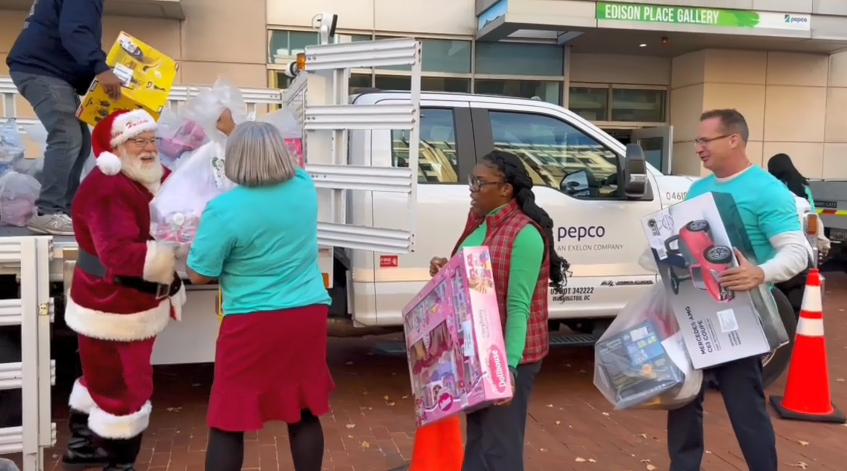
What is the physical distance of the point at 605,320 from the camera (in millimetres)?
5711

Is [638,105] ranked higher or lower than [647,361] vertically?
higher

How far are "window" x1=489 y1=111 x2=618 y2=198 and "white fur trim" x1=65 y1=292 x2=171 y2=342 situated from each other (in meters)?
2.88

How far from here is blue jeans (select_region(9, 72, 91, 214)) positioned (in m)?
4.10

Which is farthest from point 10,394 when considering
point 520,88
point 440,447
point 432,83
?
point 520,88

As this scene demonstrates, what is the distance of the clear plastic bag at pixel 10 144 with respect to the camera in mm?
4828

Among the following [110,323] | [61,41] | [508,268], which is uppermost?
[61,41]

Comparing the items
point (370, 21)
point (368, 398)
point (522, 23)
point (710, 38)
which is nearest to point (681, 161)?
point (710, 38)

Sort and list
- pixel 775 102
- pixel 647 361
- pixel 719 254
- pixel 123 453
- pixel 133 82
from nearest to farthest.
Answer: pixel 719 254 → pixel 647 361 → pixel 123 453 → pixel 133 82 → pixel 775 102

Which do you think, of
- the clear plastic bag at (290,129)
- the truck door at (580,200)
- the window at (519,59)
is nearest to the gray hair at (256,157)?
the clear plastic bag at (290,129)

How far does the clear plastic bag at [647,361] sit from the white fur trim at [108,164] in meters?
2.42

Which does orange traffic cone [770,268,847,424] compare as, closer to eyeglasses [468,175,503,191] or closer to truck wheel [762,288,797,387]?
truck wheel [762,288,797,387]

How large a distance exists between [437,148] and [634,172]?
4.52 ft

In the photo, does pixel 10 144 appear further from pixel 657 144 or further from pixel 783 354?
pixel 657 144

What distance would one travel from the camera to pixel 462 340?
2627mm
